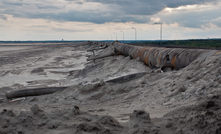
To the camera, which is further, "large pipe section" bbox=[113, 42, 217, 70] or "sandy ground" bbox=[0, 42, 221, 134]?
"large pipe section" bbox=[113, 42, 217, 70]

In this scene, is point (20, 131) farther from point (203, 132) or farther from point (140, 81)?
point (140, 81)

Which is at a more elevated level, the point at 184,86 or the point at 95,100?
the point at 184,86

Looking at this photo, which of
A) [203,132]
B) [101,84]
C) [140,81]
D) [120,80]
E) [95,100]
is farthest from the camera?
[120,80]

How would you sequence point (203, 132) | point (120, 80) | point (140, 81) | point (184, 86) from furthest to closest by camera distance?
point (120, 80)
point (140, 81)
point (184, 86)
point (203, 132)

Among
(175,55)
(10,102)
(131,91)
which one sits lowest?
(10,102)

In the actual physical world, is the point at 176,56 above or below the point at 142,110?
above

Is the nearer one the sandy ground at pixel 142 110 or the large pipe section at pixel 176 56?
the sandy ground at pixel 142 110

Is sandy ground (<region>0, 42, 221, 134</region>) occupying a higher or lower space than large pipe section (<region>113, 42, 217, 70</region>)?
lower

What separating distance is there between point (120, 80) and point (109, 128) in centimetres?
541

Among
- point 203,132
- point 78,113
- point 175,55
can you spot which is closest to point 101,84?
point 175,55

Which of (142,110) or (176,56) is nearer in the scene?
(142,110)

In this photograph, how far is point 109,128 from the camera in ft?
10.7

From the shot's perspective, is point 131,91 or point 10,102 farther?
point 10,102

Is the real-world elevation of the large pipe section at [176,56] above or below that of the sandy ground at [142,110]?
above
